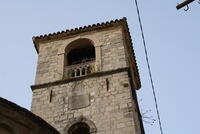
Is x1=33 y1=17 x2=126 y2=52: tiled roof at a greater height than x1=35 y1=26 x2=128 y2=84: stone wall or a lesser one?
greater

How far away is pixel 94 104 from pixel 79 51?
3.69 metres

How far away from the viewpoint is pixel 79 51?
16.0 metres

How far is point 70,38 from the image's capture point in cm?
1591

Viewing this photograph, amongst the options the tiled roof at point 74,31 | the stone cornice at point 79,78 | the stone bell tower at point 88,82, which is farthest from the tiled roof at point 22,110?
the tiled roof at point 74,31

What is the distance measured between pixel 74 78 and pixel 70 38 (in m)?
2.55

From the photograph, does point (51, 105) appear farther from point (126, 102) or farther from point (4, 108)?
point (4, 108)

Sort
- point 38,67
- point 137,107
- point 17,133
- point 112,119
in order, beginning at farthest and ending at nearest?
point 38,67, point 137,107, point 112,119, point 17,133

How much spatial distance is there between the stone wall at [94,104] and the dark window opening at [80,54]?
2.00m

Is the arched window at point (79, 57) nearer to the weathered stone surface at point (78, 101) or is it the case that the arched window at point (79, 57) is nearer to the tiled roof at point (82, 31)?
the tiled roof at point (82, 31)

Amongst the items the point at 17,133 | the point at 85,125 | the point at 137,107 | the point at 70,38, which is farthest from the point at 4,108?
the point at 70,38

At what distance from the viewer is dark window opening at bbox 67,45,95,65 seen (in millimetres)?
15594

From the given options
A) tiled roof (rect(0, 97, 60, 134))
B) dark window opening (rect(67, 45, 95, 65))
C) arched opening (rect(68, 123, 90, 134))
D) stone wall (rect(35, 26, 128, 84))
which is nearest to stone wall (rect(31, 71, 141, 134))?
arched opening (rect(68, 123, 90, 134))

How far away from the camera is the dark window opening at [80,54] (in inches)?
614

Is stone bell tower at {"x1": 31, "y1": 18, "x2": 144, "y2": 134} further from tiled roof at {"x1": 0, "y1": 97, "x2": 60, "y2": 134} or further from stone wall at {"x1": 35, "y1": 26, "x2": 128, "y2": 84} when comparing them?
tiled roof at {"x1": 0, "y1": 97, "x2": 60, "y2": 134}
